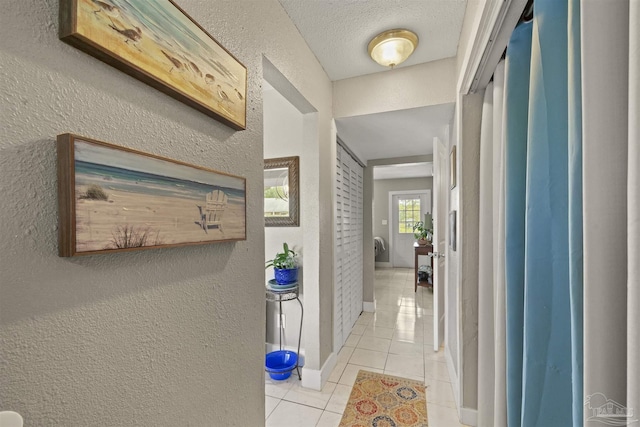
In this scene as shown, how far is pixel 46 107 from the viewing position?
55 centimetres

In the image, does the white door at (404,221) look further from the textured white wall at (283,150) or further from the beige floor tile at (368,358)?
the textured white wall at (283,150)

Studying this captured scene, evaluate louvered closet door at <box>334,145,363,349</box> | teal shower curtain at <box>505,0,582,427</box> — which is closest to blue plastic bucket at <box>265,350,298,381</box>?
louvered closet door at <box>334,145,363,349</box>

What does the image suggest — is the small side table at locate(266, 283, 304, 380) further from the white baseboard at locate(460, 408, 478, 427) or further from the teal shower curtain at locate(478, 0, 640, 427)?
the teal shower curtain at locate(478, 0, 640, 427)

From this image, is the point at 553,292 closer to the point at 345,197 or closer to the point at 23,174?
the point at 23,174

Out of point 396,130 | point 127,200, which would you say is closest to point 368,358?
point 396,130

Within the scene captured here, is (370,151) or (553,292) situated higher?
(370,151)

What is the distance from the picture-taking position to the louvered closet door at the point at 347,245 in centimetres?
255

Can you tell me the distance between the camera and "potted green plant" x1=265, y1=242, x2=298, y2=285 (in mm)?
2131

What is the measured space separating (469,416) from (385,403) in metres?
0.52

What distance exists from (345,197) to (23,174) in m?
2.50

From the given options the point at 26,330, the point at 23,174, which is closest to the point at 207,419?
the point at 26,330

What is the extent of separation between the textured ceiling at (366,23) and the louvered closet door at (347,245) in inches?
37.5

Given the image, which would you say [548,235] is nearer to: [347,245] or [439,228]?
[439,228]

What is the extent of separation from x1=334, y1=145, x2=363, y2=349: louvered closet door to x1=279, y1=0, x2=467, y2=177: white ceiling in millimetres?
508
